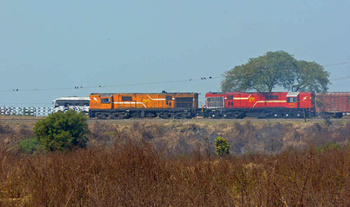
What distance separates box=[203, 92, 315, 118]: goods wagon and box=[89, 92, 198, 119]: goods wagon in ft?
9.06

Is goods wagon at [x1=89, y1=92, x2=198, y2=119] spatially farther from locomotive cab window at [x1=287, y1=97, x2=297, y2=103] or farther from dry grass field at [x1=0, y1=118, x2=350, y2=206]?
dry grass field at [x1=0, y1=118, x2=350, y2=206]

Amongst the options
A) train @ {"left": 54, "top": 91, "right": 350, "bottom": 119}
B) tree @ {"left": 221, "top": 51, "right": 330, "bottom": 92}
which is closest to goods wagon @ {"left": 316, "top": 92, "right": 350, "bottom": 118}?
train @ {"left": 54, "top": 91, "right": 350, "bottom": 119}

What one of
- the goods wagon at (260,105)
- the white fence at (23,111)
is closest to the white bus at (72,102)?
the white fence at (23,111)

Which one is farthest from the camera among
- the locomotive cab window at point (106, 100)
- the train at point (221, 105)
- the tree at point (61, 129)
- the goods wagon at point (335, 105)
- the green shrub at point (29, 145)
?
the locomotive cab window at point (106, 100)

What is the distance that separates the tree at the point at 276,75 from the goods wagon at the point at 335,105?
619 inches

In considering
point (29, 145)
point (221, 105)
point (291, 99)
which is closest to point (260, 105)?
point (291, 99)

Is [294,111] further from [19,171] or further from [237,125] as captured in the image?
[19,171]

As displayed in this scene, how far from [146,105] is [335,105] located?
995 inches

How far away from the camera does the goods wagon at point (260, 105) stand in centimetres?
5056

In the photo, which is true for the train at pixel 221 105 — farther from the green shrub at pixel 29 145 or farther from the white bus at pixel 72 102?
the green shrub at pixel 29 145

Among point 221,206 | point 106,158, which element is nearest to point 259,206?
point 221,206

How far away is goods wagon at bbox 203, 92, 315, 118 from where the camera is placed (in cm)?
5056

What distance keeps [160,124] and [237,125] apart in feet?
27.8

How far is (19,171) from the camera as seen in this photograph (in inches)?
421
